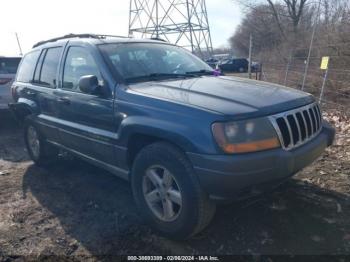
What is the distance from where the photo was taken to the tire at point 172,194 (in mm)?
2818

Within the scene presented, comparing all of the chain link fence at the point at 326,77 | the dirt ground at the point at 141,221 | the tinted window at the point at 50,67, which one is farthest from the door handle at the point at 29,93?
the chain link fence at the point at 326,77

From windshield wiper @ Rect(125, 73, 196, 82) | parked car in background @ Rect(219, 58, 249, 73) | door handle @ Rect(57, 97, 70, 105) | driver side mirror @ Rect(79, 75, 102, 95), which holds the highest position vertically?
windshield wiper @ Rect(125, 73, 196, 82)

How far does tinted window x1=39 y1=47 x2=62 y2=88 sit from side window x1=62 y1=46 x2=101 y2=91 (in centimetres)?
31

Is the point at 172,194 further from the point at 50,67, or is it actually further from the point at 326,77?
the point at 326,77

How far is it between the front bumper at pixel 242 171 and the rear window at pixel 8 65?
22.6ft

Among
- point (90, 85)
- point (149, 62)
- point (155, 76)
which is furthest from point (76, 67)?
Result: point (155, 76)

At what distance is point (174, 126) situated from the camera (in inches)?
111

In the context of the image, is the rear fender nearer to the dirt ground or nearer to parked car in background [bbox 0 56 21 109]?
the dirt ground

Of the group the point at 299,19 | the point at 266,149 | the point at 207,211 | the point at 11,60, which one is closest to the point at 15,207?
the point at 207,211

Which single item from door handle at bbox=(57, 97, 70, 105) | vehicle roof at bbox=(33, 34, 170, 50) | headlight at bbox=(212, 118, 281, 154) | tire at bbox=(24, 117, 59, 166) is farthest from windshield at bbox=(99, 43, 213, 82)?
tire at bbox=(24, 117, 59, 166)

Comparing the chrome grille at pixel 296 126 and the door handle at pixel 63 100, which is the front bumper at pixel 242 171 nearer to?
the chrome grille at pixel 296 126

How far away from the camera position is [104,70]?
3598mm

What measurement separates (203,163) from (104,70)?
5.26 feet

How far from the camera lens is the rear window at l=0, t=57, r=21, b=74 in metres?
8.03
